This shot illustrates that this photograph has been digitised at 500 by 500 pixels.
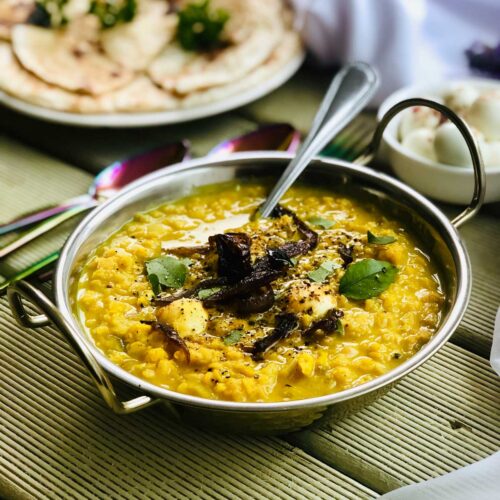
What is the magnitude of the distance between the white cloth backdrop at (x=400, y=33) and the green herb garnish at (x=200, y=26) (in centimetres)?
47

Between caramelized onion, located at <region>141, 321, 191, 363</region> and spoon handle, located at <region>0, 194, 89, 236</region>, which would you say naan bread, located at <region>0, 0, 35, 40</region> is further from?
caramelized onion, located at <region>141, 321, 191, 363</region>

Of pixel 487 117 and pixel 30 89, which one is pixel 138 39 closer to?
pixel 30 89

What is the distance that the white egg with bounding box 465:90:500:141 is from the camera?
2.80 metres

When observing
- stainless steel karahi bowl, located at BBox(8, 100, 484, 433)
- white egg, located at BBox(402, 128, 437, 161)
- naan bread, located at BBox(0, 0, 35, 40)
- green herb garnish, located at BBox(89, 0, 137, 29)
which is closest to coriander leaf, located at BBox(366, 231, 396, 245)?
stainless steel karahi bowl, located at BBox(8, 100, 484, 433)

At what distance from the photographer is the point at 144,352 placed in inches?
74.3

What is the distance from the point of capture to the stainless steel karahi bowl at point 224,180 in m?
1.59

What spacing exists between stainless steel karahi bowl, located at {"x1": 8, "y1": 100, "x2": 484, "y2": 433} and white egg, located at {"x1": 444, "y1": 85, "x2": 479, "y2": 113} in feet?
1.97

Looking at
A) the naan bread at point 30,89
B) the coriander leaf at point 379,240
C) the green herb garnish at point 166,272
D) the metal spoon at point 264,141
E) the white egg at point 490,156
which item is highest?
the naan bread at point 30,89

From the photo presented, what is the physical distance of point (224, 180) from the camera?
2531 mm

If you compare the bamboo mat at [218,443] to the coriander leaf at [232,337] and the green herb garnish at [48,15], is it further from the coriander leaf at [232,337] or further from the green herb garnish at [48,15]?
the green herb garnish at [48,15]

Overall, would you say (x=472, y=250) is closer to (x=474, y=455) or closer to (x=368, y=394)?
(x=474, y=455)

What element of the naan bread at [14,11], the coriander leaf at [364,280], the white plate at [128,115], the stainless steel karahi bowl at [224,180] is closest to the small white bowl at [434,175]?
the stainless steel karahi bowl at [224,180]

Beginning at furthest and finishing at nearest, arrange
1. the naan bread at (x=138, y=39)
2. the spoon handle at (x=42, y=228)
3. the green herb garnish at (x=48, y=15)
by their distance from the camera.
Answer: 1. the green herb garnish at (x=48, y=15)
2. the naan bread at (x=138, y=39)
3. the spoon handle at (x=42, y=228)

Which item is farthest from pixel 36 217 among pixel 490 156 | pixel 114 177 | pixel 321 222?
pixel 490 156
